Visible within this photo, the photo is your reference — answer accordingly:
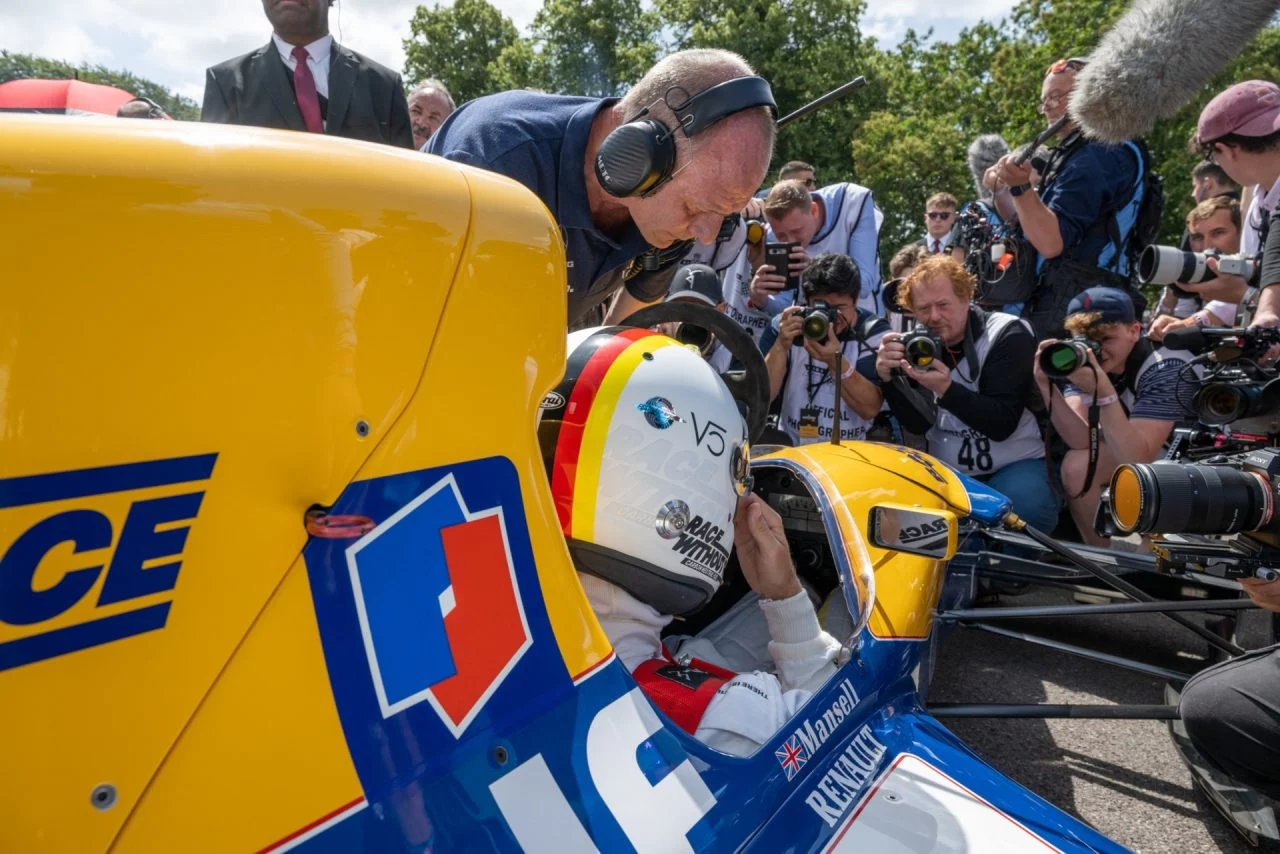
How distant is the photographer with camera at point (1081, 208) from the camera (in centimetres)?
402

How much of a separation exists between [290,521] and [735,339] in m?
1.47

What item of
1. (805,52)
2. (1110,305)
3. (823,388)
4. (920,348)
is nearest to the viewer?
(920,348)

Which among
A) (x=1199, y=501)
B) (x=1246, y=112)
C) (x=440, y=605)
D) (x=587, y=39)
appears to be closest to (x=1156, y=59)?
(x=1246, y=112)

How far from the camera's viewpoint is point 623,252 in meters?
2.11

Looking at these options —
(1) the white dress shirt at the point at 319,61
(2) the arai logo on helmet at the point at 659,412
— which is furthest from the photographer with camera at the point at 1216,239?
(1) the white dress shirt at the point at 319,61

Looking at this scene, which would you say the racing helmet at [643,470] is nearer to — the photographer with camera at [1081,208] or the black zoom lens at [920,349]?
the black zoom lens at [920,349]

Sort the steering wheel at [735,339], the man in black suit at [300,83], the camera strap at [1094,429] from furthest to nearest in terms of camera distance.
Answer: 1. the camera strap at [1094,429]
2. the man in black suit at [300,83]
3. the steering wheel at [735,339]

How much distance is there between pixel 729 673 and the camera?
1598 mm

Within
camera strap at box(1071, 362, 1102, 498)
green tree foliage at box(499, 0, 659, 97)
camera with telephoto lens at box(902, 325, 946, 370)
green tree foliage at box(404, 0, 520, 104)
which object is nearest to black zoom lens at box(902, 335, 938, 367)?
camera with telephoto lens at box(902, 325, 946, 370)

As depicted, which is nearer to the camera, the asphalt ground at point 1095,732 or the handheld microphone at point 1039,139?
the asphalt ground at point 1095,732

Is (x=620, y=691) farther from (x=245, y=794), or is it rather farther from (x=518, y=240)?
(x=518, y=240)

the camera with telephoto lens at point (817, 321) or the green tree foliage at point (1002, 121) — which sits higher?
the green tree foliage at point (1002, 121)

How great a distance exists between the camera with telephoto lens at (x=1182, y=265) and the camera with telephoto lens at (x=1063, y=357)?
0.37 meters

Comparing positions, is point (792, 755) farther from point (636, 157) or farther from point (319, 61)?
point (319, 61)
